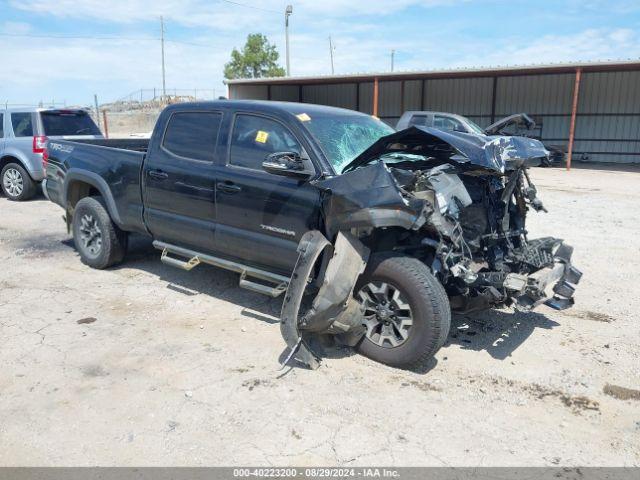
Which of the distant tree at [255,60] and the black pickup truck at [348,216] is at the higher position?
the distant tree at [255,60]


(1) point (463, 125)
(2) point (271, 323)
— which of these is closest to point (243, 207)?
(2) point (271, 323)

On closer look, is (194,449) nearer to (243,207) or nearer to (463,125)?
(243,207)

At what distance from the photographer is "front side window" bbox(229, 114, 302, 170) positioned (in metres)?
4.68

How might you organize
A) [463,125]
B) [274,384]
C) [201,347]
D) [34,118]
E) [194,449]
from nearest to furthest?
[194,449]
[274,384]
[201,347]
[34,118]
[463,125]

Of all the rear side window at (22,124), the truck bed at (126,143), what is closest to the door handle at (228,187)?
the truck bed at (126,143)

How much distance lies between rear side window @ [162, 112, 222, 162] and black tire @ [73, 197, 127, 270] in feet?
4.42

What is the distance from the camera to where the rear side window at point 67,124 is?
10.9 m

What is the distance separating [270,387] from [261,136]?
2.22 metres

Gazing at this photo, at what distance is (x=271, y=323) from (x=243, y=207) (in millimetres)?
1097

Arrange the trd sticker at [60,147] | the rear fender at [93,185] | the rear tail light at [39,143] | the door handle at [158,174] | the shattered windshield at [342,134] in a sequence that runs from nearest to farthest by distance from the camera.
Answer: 1. the shattered windshield at [342,134]
2. the door handle at [158,174]
3. the rear fender at [93,185]
4. the trd sticker at [60,147]
5. the rear tail light at [39,143]

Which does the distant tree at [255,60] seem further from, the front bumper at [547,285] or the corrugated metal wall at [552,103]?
the front bumper at [547,285]

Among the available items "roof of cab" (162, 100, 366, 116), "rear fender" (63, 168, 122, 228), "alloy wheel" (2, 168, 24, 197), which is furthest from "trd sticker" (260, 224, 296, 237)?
"alloy wheel" (2, 168, 24, 197)

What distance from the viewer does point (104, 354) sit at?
433 cm

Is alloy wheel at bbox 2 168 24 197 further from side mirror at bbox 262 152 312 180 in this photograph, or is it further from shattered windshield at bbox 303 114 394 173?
side mirror at bbox 262 152 312 180
